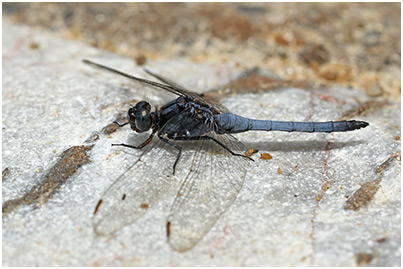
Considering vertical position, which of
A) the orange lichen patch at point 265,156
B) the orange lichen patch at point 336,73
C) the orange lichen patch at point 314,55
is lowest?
the orange lichen patch at point 265,156

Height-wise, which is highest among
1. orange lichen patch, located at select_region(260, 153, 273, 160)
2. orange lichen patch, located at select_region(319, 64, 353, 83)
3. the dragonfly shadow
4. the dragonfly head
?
orange lichen patch, located at select_region(319, 64, 353, 83)

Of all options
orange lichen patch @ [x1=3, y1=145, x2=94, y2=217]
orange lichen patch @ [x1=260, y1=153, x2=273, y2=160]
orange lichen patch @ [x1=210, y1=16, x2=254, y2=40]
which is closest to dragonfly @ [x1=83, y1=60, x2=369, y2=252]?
orange lichen patch @ [x1=260, y1=153, x2=273, y2=160]

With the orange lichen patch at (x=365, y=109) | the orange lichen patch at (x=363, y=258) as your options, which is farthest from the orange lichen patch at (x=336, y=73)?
the orange lichen patch at (x=363, y=258)

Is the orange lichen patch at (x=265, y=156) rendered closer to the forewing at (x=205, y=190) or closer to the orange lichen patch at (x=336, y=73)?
the forewing at (x=205, y=190)

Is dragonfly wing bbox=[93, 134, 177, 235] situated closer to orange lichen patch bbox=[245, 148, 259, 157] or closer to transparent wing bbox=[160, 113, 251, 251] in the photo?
transparent wing bbox=[160, 113, 251, 251]

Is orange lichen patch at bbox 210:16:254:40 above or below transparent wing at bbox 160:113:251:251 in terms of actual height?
above

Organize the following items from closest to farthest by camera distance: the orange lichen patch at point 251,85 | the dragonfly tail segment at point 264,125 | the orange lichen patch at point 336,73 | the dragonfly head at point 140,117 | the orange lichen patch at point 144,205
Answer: the orange lichen patch at point 144,205 < the dragonfly head at point 140,117 < the dragonfly tail segment at point 264,125 < the orange lichen patch at point 251,85 < the orange lichen patch at point 336,73

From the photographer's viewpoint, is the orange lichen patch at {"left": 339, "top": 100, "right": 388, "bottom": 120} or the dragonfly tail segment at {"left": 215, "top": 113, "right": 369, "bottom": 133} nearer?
the dragonfly tail segment at {"left": 215, "top": 113, "right": 369, "bottom": 133}

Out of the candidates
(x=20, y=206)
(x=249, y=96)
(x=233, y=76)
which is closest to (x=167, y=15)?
(x=233, y=76)

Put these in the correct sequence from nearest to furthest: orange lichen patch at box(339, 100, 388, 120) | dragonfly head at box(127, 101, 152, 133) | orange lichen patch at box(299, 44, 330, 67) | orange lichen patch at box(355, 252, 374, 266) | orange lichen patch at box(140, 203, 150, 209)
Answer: orange lichen patch at box(355, 252, 374, 266)
orange lichen patch at box(140, 203, 150, 209)
dragonfly head at box(127, 101, 152, 133)
orange lichen patch at box(339, 100, 388, 120)
orange lichen patch at box(299, 44, 330, 67)
